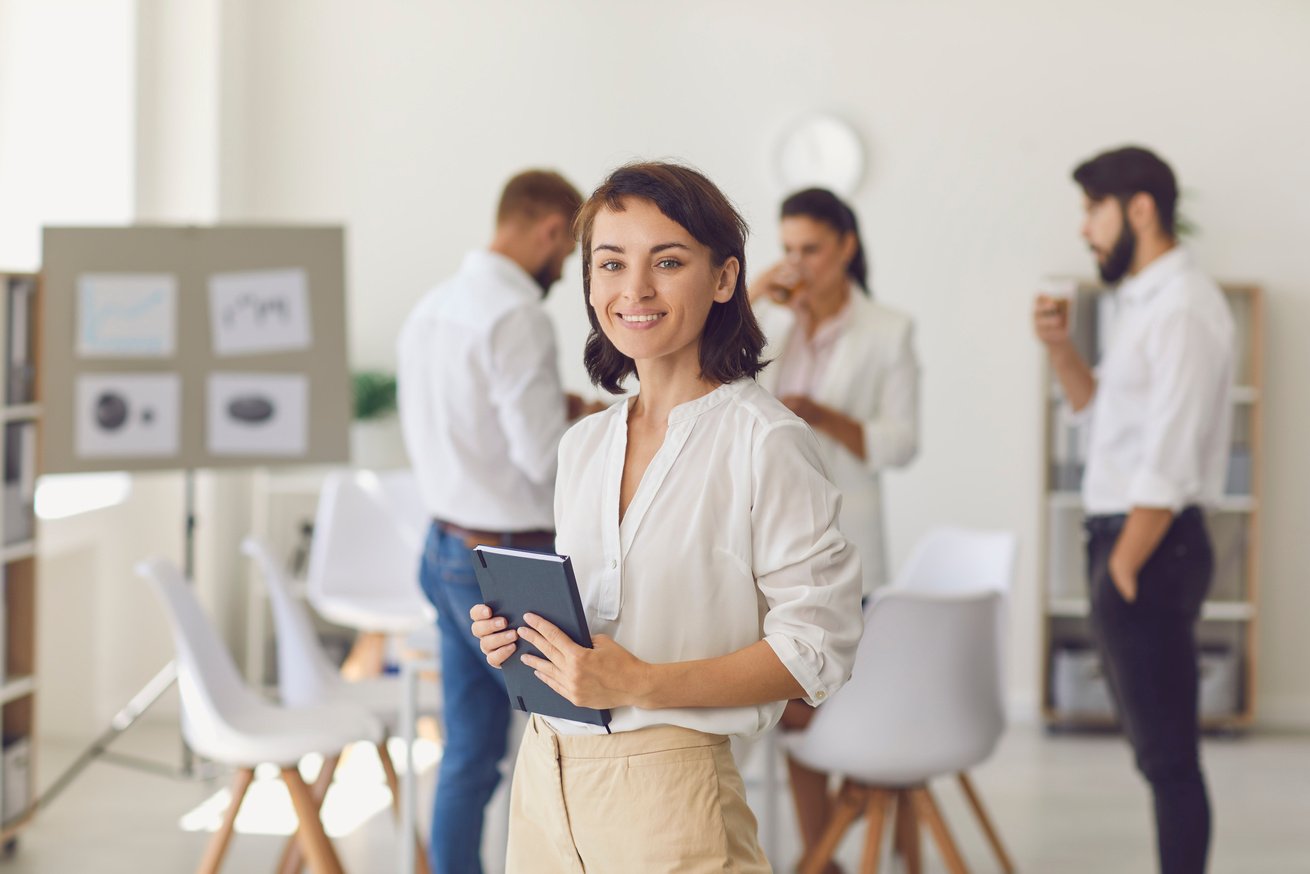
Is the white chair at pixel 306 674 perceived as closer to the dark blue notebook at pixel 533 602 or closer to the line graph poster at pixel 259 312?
the line graph poster at pixel 259 312

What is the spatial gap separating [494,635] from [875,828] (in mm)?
1762

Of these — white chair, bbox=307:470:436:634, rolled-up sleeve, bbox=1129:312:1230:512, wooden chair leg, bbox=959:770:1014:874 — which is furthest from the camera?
white chair, bbox=307:470:436:634

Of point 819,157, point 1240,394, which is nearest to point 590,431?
point 819,157

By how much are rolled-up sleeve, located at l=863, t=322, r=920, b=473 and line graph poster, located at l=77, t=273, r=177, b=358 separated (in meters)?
2.12

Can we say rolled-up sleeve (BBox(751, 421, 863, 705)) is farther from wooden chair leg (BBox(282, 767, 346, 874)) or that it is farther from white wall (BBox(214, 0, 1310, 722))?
white wall (BBox(214, 0, 1310, 722))

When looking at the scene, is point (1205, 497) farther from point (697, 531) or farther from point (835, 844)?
point (697, 531)

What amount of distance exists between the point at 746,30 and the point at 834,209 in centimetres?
→ 247

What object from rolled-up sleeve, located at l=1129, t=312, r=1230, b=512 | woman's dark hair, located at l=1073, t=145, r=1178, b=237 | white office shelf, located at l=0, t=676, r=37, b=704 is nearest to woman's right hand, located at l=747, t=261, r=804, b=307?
woman's dark hair, located at l=1073, t=145, r=1178, b=237

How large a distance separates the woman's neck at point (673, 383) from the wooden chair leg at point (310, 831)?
66.9 inches

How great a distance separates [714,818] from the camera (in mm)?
1382

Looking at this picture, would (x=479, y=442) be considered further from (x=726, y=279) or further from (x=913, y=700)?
(x=726, y=279)

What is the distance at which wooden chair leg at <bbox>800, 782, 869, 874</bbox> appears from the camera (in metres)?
2.97

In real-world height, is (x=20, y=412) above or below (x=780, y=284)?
below

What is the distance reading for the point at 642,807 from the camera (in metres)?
1.38
